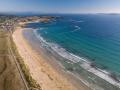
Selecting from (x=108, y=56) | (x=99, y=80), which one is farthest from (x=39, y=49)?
(x=99, y=80)

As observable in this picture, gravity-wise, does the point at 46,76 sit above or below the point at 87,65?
above

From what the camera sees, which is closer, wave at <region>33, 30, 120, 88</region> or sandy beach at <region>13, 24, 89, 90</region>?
sandy beach at <region>13, 24, 89, 90</region>

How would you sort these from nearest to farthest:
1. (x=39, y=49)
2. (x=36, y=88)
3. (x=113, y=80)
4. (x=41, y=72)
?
(x=36, y=88)
(x=113, y=80)
(x=41, y=72)
(x=39, y=49)

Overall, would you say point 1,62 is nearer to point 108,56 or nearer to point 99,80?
point 99,80

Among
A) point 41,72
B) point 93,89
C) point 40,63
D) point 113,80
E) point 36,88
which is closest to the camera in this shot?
point 36,88

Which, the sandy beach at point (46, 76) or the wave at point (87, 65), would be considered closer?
the sandy beach at point (46, 76)

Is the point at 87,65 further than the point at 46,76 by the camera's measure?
Yes

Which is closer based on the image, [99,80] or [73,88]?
[73,88]

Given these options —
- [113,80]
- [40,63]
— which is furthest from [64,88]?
[40,63]

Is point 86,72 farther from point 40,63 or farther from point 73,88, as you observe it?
point 40,63
